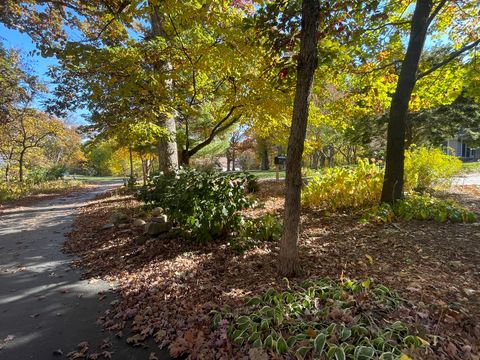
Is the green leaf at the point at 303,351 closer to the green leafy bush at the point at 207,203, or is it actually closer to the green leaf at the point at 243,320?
the green leaf at the point at 243,320

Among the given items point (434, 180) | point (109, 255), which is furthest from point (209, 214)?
point (434, 180)

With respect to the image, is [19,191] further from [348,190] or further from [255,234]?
[348,190]

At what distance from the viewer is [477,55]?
5676 mm

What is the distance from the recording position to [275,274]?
314cm

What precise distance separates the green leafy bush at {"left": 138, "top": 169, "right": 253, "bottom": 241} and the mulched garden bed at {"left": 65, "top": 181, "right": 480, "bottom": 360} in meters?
0.30

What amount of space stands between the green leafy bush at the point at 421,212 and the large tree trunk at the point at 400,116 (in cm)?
27

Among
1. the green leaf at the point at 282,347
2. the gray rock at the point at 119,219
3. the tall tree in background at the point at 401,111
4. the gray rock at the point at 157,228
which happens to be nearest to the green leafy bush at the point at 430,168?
the tall tree in background at the point at 401,111

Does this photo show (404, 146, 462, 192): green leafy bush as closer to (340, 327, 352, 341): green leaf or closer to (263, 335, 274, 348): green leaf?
(340, 327, 352, 341): green leaf

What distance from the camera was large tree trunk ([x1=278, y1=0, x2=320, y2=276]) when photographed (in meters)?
2.56

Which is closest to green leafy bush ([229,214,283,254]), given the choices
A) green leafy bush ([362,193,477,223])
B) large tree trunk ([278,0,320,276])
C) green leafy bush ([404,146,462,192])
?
large tree trunk ([278,0,320,276])

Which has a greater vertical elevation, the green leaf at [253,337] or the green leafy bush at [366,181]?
the green leafy bush at [366,181]

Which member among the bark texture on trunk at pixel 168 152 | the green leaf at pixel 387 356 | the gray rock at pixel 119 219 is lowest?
the green leaf at pixel 387 356

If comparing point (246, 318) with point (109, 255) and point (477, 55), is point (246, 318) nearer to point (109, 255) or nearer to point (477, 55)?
point (109, 255)

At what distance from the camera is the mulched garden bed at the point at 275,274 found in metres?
2.17
